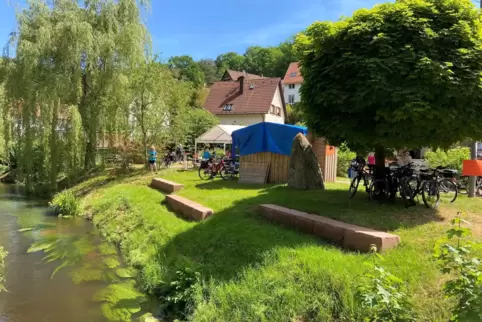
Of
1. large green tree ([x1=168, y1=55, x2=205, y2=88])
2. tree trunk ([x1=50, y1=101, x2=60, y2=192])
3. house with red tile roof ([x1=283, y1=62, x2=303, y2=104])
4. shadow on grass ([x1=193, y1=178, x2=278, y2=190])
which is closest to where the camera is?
shadow on grass ([x1=193, y1=178, x2=278, y2=190])

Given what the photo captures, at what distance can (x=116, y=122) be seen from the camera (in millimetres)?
18875

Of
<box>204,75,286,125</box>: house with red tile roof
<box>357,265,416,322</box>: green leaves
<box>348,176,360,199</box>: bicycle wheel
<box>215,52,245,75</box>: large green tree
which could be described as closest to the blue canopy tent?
<box>348,176,360,199</box>: bicycle wheel

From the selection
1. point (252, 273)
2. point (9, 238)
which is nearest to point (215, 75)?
point (9, 238)

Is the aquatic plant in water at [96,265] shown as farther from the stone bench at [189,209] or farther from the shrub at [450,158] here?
the shrub at [450,158]

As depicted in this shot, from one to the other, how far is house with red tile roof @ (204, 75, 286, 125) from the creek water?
31350 mm

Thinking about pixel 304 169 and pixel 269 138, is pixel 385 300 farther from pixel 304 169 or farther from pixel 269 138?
pixel 269 138

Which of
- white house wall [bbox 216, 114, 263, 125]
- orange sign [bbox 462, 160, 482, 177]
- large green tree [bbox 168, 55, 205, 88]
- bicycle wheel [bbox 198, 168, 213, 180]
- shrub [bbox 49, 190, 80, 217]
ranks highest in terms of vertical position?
large green tree [bbox 168, 55, 205, 88]

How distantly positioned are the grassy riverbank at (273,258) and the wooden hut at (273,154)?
2846 mm

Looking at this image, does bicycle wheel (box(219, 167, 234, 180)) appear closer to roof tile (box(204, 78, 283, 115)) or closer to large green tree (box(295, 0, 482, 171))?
large green tree (box(295, 0, 482, 171))

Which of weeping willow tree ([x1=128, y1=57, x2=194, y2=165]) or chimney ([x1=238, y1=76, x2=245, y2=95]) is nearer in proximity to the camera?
weeping willow tree ([x1=128, y1=57, x2=194, y2=165])

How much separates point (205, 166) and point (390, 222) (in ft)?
36.9

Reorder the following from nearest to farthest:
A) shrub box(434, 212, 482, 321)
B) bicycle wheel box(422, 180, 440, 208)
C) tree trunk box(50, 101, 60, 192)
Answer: shrub box(434, 212, 482, 321)
bicycle wheel box(422, 180, 440, 208)
tree trunk box(50, 101, 60, 192)

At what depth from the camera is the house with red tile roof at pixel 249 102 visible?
43.2 m

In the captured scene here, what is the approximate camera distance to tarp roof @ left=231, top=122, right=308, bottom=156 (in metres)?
14.2
